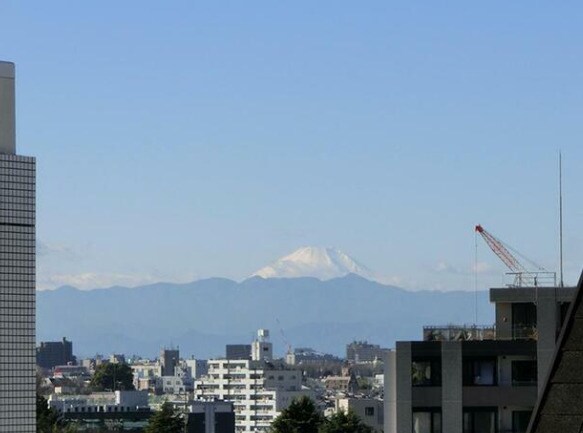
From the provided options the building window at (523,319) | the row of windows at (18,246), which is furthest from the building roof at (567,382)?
the row of windows at (18,246)

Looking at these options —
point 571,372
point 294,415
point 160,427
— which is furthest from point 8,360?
point 571,372

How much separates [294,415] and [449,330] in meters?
52.3

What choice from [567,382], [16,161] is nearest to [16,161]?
[16,161]

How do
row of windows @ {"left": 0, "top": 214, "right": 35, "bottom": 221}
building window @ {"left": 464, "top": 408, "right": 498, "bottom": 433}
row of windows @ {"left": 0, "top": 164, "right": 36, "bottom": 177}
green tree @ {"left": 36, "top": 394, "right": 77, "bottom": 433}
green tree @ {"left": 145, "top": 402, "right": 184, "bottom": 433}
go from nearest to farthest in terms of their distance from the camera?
building window @ {"left": 464, "top": 408, "right": 498, "bottom": 433}, green tree @ {"left": 145, "top": 402, "right": 184, "bottom": 433}, row of windows @ {"left": 0, "top": 214, "right": 35, "bottom": 221}, row of windows @ {"left": 0, "top": 164, "right": 36, "bottom": 177}, green tree @ {"left": 36, "top": 394, "right": 77, "bottom": 433}

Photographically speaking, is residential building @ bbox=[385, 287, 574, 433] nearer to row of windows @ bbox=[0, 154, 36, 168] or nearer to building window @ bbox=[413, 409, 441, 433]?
building window @ bbox=[413, 409, 441, 433]

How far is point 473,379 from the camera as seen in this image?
172 feet

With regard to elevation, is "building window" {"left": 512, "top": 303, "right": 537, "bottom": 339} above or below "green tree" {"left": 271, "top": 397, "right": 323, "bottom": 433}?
above

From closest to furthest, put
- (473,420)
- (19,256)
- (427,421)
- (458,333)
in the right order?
(473,420) → (427,421) → (458,333) → (19,256)

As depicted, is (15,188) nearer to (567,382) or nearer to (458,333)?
(458,333)

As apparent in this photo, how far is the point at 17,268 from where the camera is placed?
458 feet

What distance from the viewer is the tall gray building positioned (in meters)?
136

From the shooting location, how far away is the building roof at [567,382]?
10.7m

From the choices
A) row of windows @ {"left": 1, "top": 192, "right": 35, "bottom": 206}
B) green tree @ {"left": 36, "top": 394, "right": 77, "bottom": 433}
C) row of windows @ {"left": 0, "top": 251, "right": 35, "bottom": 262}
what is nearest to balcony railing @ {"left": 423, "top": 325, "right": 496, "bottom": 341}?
row of windows @ {"left": 0, "top": 251, "right": 35, "bottom": 262}

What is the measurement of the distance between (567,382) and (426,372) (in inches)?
1654
